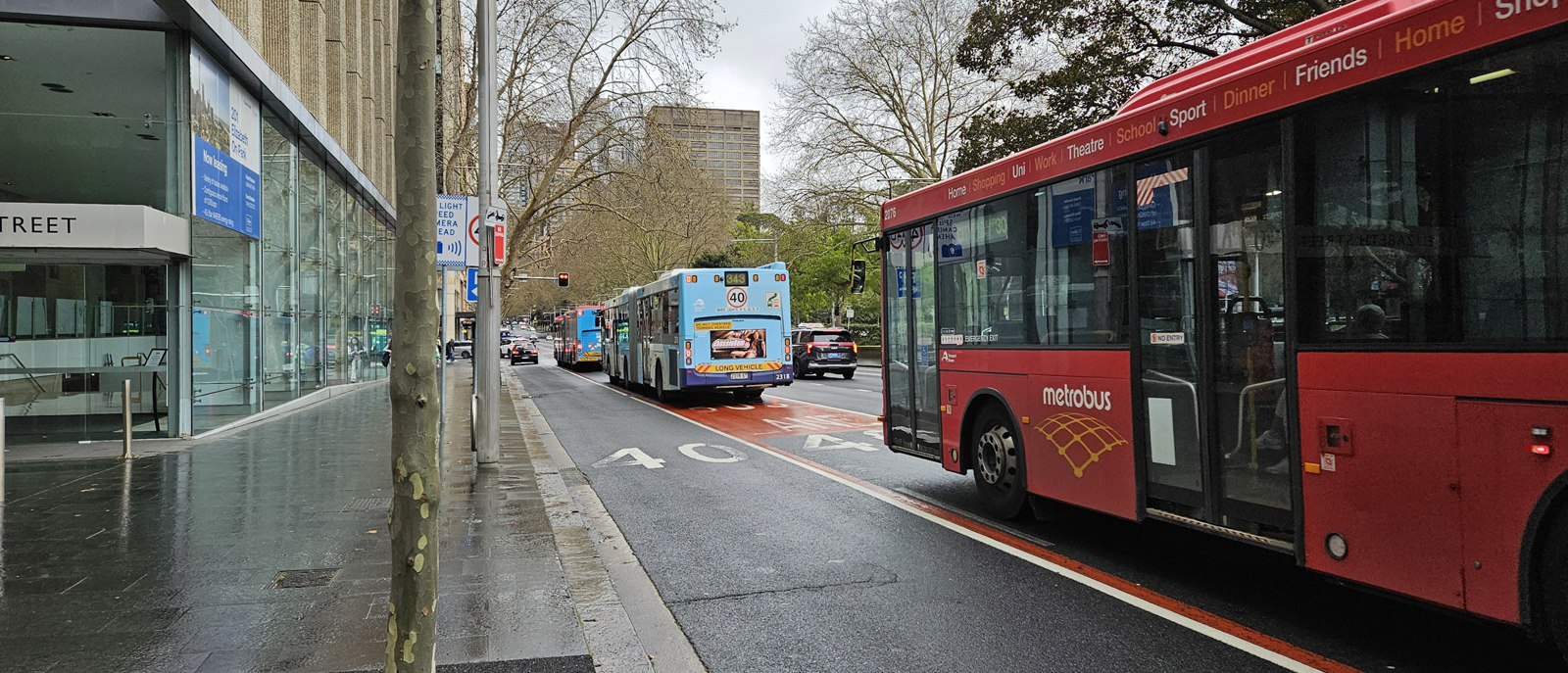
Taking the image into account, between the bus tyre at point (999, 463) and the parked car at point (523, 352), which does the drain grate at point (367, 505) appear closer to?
the bus tyre at point (999, 463)

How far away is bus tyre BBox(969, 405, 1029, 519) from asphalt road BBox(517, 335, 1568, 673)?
7.4 inches

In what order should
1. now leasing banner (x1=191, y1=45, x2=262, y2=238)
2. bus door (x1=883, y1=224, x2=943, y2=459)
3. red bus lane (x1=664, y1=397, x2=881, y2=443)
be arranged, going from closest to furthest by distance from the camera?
bus door (x1=883, y1=224, x2=943, y2=459)
now leasing banner (x1=191, y1=45, x2=262, y2=238)
red bus lane (x1=664, y1=397, x2=881, y2=443)

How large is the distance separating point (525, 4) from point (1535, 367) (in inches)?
1156

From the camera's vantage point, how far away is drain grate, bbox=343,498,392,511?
784 centimetres

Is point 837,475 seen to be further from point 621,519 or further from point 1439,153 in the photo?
point 1439,153

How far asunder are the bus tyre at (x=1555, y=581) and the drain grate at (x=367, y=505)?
749 cm

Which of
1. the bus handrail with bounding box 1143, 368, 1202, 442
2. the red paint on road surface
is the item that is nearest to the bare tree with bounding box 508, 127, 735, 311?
the red paint on road surface

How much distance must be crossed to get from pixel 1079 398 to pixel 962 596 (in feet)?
5.68

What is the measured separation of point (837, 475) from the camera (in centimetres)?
994

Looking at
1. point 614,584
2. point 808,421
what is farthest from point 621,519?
point 808,421

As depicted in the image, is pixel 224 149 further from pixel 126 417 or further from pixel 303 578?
pixel 303 578

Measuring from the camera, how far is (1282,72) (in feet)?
15.6

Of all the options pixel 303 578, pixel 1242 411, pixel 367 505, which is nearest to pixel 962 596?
pixel 1242 411

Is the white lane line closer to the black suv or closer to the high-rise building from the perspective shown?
the black suv
